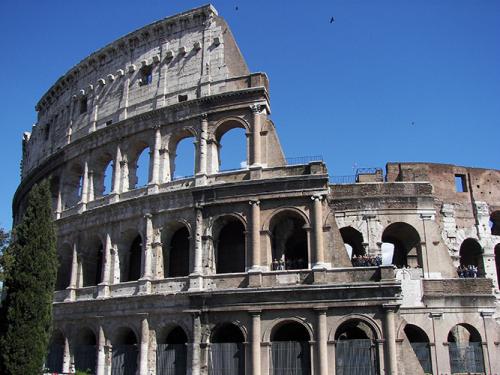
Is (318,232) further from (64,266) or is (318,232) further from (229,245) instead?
(64,266)

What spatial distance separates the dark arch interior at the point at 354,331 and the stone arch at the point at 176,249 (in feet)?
21.2

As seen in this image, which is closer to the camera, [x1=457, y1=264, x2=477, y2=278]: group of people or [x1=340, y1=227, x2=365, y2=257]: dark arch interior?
[x1=340, y1=227, x2=365, y2=257]: dark arch interior

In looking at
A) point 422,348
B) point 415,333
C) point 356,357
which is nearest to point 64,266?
point 356,357

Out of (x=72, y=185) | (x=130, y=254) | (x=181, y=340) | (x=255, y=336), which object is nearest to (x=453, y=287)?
(x=255, y=336)

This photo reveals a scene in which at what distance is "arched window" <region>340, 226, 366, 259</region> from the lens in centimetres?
2355

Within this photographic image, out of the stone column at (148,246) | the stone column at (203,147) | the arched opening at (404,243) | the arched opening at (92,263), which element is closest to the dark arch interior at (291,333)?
the stone column at (148,246)

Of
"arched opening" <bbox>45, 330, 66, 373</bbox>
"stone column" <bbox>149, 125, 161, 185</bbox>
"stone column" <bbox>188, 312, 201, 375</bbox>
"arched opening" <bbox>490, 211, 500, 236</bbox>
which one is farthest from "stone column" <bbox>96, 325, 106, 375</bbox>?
"arched opening" <bbox>490, 211, 500, 236</bbox>

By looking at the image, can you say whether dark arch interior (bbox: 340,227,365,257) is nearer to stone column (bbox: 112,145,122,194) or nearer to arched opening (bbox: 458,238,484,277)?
arched opening (bbox: 458,238,484,277)

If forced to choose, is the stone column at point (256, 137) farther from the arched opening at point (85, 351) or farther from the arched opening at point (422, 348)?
the arched opening at point (85, 351)

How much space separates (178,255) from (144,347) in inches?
154

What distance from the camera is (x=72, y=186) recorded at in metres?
27.6

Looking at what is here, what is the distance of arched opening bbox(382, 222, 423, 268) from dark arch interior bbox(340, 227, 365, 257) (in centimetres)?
120

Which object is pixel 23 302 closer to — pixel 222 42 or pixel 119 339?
pixel 119 339

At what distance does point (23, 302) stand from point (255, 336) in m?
7.73
